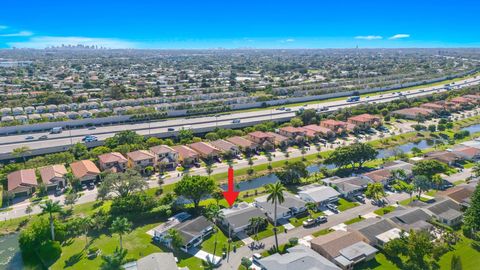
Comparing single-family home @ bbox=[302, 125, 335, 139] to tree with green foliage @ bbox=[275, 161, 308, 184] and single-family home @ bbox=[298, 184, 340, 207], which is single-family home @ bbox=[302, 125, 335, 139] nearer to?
tree with green foliage @ bbox=[275, 161, 308, 184]

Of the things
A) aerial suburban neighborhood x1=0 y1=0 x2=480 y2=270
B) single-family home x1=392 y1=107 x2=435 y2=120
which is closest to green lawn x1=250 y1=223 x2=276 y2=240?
aerial suburban neighborhood x1=0 y1=0 x2=480 y2=270

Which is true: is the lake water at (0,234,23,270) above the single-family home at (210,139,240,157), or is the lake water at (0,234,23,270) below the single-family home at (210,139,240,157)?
below

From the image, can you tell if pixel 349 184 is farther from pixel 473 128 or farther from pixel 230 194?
pixel 473 128

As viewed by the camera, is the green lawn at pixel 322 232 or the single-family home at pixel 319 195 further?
the single-family home at pixel 319 195

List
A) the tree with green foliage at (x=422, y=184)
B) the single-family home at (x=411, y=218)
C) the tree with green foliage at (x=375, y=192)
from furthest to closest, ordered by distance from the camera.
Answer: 1. the tree with green foliage at (x=422, y=184)
2. the tree with green foliage at (x=375, y=192)
3. the single-family home at (x=411, y=218)

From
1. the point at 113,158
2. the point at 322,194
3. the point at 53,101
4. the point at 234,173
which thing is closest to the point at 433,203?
the point at 322,194

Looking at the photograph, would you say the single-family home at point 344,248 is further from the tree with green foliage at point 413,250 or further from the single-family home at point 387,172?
the single-family home at point 387,172

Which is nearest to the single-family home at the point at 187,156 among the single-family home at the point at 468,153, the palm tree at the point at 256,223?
the palm tree at the point at 256,223
